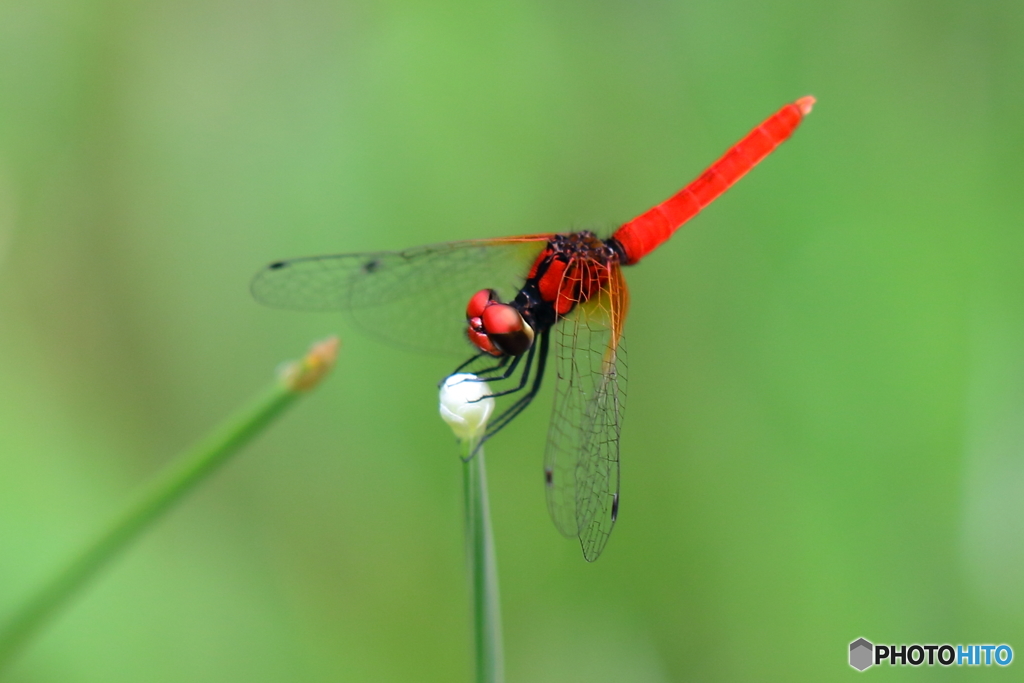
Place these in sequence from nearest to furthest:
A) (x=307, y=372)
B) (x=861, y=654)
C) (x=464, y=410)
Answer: (x=307, y=372)
(x=464, y=410)
(x=861, y=654)

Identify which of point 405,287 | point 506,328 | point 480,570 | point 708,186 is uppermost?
point 708,186

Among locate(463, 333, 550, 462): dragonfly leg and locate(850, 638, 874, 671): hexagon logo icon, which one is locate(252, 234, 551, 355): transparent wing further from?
locate(850, 638, 874, 671): hexagon logo icon

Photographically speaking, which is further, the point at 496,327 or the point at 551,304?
the point at 551,304

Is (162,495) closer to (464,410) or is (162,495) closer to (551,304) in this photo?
(464,410)

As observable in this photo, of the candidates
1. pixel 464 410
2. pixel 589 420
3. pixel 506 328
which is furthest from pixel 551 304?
pixel 464 410

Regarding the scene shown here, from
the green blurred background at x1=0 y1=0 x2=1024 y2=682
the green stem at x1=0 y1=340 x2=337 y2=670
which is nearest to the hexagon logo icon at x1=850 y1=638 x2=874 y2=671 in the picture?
the green blurred background at x1=0 y1=0 x2=1024 y2=682

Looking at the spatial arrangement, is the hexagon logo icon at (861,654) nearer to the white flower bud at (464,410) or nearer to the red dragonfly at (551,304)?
the red dragonfly at (551,304)

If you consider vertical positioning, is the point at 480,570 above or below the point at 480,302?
below
